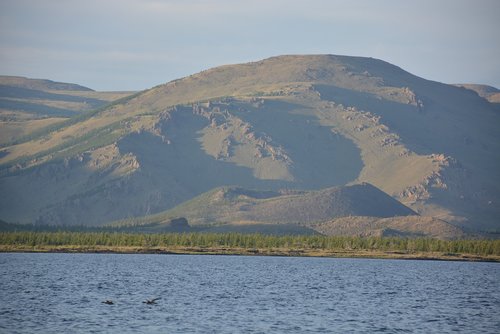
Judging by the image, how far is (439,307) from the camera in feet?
427

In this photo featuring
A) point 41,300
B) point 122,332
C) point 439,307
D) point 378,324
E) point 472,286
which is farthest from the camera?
point 472,286

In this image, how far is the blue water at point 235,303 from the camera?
10281 centimetres

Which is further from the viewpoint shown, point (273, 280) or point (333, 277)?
point (333, 277)

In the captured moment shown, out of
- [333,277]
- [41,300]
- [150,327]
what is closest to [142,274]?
[333,277]

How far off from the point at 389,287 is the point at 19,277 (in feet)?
224

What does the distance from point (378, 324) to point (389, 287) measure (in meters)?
60.0

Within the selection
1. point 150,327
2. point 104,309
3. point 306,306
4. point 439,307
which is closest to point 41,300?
point 104,309

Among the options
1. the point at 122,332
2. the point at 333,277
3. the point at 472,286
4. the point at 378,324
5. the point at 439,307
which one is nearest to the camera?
the point at 122,332

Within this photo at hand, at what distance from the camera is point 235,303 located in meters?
127

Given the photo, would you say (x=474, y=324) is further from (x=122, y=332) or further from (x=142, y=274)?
(x=142, y=274)

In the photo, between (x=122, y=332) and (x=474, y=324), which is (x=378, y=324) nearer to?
(x=474, y=324)

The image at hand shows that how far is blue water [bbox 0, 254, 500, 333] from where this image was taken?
103 metres

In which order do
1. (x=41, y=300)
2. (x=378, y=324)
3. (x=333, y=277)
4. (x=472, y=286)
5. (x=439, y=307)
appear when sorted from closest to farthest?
1. (x=378, y=324)
2. (x=41, y=300)
3. (x=439, y=307)
4. (x=472, y=286)
5. (x=333, y=277)

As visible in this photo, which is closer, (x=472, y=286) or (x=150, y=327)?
(x=150, y=327)
